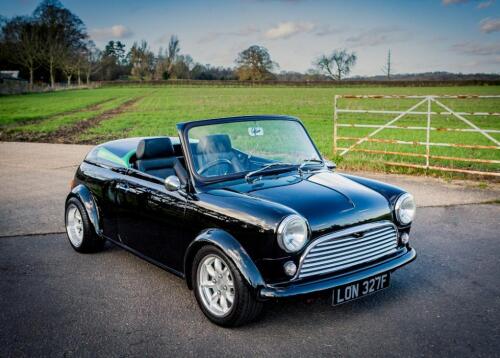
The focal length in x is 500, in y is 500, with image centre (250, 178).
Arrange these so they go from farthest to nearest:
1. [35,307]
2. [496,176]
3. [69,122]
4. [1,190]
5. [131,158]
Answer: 1. [69,122]
2. [496,176]
3. [1,190]
4. [131,158]
5. [35,307]

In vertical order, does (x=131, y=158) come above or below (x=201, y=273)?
above

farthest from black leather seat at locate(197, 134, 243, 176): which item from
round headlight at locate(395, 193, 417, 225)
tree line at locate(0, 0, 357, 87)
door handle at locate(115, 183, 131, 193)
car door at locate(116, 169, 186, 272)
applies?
tree line at locate(0, 0, 357, 87)

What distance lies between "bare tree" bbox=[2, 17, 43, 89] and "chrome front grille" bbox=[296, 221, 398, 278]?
292 feet

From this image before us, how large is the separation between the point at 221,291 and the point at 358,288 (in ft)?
3.35

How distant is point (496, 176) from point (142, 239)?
7954 millimetres

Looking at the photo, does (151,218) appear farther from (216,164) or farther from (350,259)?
(350,259)

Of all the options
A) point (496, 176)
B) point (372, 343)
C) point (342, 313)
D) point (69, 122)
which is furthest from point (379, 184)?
point (69, 122)

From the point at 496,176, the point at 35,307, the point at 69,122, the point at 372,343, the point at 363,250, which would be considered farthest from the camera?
the point at 69,122

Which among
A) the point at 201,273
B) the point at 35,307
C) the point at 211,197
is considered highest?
the point at 211,197

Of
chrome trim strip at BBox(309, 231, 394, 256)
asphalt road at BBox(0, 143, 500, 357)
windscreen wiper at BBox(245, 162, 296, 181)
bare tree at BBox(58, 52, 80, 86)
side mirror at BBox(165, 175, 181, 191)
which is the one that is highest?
bare tree at BBox(58, 52, 80, 86)

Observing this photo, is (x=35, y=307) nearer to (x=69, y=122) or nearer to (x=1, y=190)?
(x=1, y=190)

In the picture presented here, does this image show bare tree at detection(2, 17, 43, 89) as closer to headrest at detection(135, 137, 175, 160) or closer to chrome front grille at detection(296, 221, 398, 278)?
headrest at detection(135, 137, 175, 160)

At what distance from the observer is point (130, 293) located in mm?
4449

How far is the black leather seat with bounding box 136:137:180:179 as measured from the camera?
4770mm
